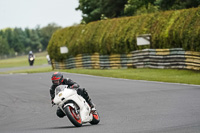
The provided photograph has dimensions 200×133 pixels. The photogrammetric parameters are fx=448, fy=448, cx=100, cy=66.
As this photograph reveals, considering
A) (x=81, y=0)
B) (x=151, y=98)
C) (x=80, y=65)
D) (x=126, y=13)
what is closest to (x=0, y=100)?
(x=151, y=98)

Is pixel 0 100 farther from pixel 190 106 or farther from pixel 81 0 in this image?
pixel 81 0

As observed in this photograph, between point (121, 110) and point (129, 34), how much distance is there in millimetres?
18387

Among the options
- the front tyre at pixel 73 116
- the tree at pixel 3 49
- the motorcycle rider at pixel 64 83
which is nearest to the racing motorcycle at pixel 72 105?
the front tyre at pixel 73 116

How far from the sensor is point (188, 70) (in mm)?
23328

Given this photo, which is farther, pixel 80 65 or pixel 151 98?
pixel 80 65

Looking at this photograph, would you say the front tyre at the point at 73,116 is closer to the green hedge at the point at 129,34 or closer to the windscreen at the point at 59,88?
the windscreen at the point at 59,88

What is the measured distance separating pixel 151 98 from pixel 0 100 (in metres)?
5.83

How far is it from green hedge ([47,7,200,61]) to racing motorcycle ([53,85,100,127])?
14.0 metres

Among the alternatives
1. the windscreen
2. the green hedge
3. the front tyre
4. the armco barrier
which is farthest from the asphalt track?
the green hedge

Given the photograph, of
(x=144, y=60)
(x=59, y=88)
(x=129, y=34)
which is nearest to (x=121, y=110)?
(x=59, y=88)

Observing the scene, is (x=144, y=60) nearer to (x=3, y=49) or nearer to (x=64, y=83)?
(x=64, y=83)

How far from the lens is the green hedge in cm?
2372

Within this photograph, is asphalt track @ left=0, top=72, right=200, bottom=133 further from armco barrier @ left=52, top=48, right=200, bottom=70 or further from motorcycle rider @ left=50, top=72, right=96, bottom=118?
armco barrier @ left=52, top=48, right=200, bottom=70

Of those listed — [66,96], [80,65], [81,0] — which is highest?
[81,0]
